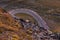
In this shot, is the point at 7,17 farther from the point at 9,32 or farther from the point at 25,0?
the point at 25,0

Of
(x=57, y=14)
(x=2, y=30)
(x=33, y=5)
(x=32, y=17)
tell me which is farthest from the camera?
(x=33, y=5)

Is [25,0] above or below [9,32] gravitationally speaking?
above

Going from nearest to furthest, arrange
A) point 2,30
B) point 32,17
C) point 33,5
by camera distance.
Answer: point 2,30, point 32,17, point 33,5

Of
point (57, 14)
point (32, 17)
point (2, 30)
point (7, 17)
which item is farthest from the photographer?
point (57, 14)

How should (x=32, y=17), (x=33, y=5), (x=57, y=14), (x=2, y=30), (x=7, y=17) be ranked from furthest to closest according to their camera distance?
1. (x=33, y=5)
2. (x=57, y=14)
3. (x=32, y=17)
4. (x=7, y=17)
5. (x=2, y=30)

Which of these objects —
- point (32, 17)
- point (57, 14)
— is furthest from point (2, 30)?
point (57, 14)

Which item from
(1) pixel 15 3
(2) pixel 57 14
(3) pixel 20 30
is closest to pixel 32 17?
(2) pixel 57 14

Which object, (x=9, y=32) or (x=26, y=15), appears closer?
(x=9, y=32)

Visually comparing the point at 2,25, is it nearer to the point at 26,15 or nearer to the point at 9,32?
the point at 9,32

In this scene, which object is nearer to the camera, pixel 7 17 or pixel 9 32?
pixel 9 32
